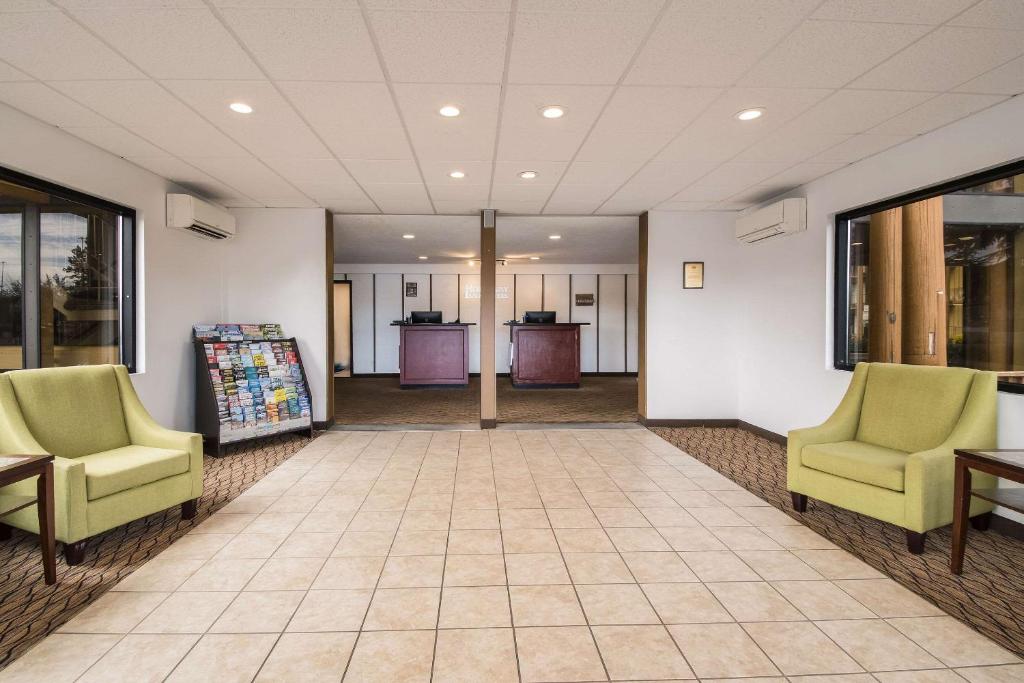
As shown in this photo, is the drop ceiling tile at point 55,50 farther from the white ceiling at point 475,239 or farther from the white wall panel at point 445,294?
the white wall panel at point 445,294

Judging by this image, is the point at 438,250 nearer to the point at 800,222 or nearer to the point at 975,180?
the point at 800,222

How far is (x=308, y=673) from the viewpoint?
2025 millimetres

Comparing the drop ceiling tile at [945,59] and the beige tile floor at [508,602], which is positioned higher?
the drop ceiling tile at [945,59]

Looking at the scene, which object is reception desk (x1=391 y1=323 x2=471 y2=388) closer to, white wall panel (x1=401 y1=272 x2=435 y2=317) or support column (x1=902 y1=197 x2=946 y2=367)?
white wall panel (x1=401 y1=272 x2=435 y2=317)

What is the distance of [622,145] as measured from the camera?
434 cm

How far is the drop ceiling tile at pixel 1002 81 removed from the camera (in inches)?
118

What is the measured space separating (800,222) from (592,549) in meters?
4.34

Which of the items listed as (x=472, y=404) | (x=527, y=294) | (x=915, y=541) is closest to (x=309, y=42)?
(x=915, y=541)

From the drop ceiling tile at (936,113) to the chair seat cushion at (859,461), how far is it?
2.40m

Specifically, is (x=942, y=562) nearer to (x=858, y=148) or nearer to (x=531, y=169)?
(x=858, y=148)

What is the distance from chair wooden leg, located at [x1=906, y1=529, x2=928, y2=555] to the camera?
308cm

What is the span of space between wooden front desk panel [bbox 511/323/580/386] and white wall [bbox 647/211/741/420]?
13.2ft

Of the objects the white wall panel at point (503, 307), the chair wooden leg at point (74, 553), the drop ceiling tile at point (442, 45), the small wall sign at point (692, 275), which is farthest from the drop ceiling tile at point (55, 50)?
the white wall panel at point (503, 307)

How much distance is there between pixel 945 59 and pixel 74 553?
5658 millimetres
